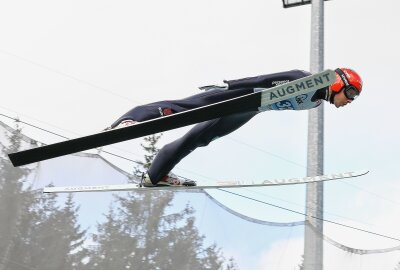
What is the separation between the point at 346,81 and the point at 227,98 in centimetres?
105

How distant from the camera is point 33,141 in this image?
358 inches

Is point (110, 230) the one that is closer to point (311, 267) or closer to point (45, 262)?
point (45, 262)

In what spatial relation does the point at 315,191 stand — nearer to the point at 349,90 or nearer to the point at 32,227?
the point at 349,90

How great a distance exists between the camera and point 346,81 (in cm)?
563

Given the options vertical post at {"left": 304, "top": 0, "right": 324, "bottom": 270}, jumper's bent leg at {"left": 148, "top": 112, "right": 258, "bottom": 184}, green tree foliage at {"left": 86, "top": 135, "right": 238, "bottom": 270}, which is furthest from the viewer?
green tree foliage at {"left": 86, "top": 135, "right": 238, "bottom": 270}

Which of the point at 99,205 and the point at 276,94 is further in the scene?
the point at 99,205

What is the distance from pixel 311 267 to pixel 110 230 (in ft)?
10.7

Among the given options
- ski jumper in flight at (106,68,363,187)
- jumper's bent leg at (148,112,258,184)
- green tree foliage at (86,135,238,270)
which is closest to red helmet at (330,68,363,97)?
ski jumper in flight at (106,68,363,187)

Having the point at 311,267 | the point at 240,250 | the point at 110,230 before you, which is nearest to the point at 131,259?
the point at 110,230

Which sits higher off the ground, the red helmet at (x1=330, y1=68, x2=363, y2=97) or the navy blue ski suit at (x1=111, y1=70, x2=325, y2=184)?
the red helmet at (x1=330, y1=68, x2=363, y2=97)

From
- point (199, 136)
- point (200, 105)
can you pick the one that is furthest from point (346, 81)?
point (199, 136)

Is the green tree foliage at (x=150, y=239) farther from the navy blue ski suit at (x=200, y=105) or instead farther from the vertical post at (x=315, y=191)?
the navy blue ski suit at (x=200, y=105)

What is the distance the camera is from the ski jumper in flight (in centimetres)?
559

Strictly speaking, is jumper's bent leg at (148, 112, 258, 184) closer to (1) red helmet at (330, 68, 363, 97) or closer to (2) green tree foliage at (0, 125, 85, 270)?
(1) red helmet at (330, 68, 363, 97)
